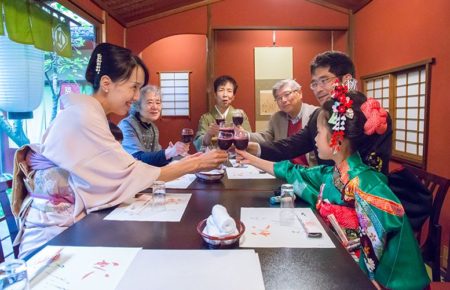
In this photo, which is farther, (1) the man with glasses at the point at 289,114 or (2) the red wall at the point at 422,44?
(1) the man with glasses at the point at 289,114

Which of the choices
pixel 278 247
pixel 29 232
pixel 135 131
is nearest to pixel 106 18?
pixel 135 131

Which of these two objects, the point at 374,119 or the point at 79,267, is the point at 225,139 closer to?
the point at 374,119

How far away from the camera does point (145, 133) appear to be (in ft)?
10.0

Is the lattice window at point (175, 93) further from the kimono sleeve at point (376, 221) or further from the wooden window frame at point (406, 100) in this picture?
the kimono sleeve at point (376, 221)

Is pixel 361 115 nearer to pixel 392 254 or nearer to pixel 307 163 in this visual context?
pixel 392 254

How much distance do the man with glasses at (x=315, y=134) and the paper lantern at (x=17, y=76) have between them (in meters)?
1.94

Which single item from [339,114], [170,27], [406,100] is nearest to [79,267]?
[339,114]

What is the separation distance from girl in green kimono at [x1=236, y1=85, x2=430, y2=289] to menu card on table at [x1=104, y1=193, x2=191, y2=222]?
0.62m

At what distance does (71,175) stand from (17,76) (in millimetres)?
1624

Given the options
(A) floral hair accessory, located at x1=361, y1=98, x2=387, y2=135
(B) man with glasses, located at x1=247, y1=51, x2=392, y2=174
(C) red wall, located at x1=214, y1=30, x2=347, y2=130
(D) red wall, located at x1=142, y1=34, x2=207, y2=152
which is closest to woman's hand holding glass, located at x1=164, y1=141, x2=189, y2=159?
(B) man with glasses, located at x1=247, y1=51, x2=392, y2=174

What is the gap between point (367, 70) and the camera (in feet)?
14.6

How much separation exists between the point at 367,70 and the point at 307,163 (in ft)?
7.36

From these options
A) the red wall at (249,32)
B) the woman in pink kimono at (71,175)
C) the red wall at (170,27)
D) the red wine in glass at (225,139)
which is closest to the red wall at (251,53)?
the red wall at (249,32)

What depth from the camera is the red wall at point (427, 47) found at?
110 inches
